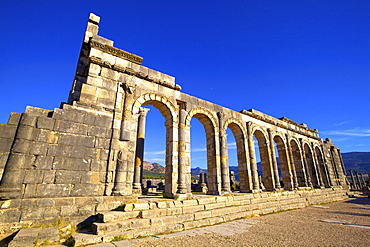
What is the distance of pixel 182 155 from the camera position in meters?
8.98

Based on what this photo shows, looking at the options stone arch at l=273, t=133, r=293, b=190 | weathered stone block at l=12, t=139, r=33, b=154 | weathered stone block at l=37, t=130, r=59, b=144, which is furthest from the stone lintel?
stone arch at l=273, t=133, r=293, b=190

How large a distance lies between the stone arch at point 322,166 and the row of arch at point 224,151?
106mm

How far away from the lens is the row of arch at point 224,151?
8.82m

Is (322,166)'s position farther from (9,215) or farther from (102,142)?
(9,215)

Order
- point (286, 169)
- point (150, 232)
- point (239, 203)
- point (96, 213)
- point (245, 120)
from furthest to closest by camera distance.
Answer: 1. point (286, 169)
2. point (245, 120)
3. point (239, 203)
4. point (96, 213)
5. point (150, 232)

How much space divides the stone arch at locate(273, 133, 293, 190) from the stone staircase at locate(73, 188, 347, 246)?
501cm

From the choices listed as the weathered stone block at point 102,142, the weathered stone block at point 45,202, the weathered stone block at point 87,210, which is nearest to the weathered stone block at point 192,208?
the weathered stone block at point 87,210

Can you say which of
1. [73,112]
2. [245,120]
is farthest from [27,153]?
[245,120]

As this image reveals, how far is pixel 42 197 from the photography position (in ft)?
18.0

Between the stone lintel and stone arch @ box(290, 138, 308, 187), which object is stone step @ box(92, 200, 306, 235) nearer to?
the stone lintel

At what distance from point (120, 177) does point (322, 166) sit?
864 inches

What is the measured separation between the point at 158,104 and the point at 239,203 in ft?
21.0

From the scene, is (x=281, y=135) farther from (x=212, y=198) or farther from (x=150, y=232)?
(x=150, y=232)

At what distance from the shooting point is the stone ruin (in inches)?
213
